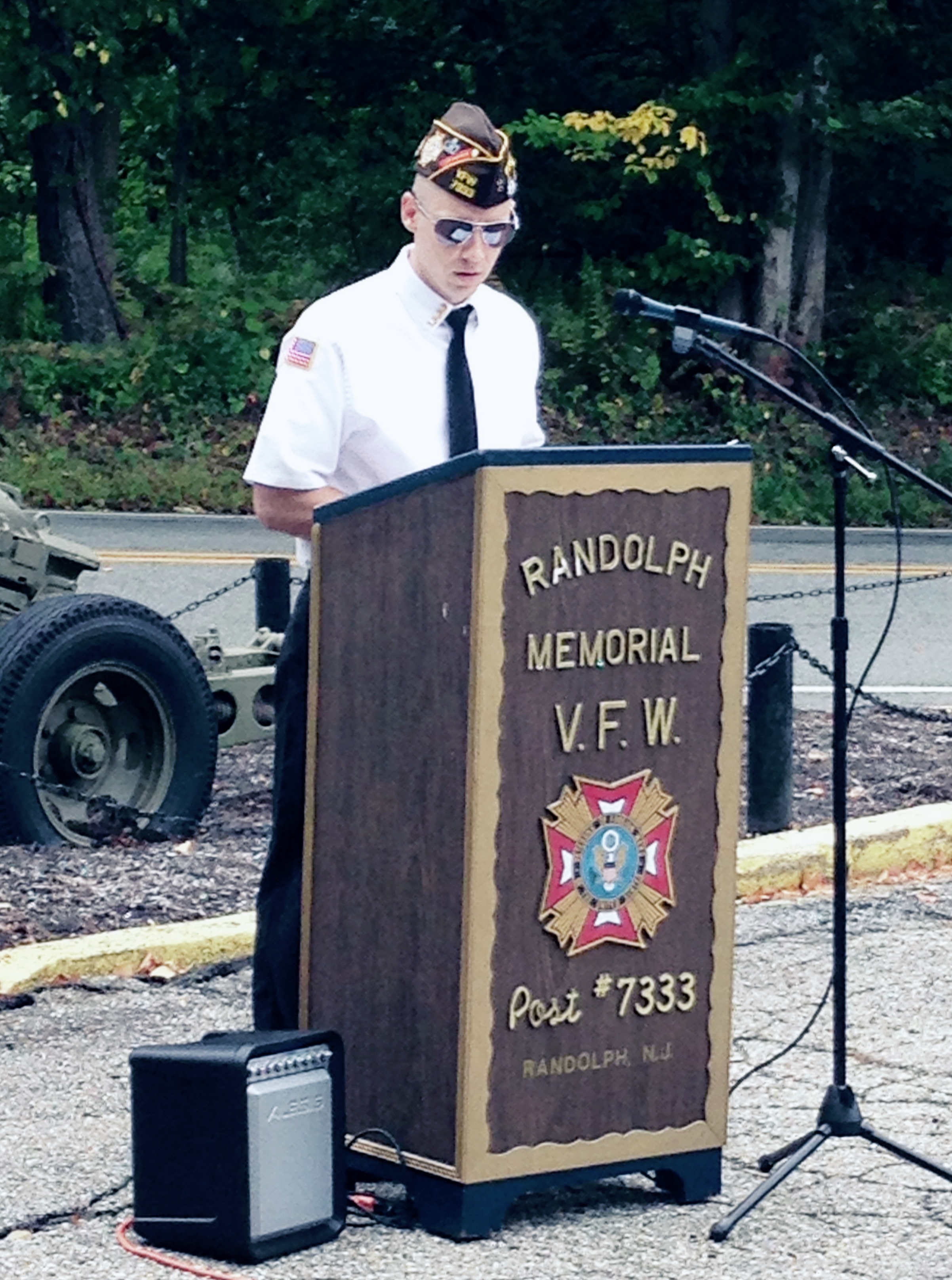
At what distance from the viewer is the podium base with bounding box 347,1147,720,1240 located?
429 cm

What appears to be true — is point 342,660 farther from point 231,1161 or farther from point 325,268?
point 325,268

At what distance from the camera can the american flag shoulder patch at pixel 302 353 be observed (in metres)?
4.55

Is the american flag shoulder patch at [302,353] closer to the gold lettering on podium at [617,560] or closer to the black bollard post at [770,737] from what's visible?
the gold lettering on podium at [617,560]

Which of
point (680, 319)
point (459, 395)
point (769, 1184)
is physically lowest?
point (769, 1184)

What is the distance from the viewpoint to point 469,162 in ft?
15.0

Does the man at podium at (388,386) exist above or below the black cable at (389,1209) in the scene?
above

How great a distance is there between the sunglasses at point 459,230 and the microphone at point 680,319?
0.34m

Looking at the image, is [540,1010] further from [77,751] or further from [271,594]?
[271,594]

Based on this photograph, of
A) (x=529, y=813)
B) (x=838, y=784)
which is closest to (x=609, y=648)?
(x=529, y=813)

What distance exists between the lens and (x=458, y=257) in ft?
15.1

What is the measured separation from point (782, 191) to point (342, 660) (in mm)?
17733

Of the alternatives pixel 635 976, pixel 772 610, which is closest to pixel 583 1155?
pixel 635 976

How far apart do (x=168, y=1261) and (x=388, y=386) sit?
157 cm

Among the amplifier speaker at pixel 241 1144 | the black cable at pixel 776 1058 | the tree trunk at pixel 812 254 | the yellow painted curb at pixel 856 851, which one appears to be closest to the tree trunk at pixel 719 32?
the tree trunk at pixel 812 254
